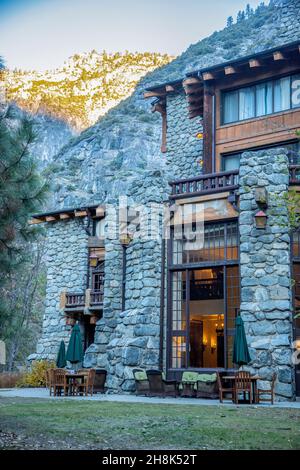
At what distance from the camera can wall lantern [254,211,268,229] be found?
1403 cm

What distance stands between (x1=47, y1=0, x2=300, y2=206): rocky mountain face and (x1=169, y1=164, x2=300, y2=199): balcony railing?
93.2 ft

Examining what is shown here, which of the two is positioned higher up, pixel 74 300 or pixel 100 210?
pixel 100 210

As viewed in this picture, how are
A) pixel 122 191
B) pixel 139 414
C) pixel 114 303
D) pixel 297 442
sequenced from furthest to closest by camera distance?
pixel 122 191 < pixel 114 303 < pixel 139 414 < pixel 297 442

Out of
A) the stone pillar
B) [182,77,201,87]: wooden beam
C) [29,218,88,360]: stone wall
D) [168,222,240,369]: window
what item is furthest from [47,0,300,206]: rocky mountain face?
the stone pillar

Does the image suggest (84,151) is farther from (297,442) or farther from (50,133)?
(297,442)

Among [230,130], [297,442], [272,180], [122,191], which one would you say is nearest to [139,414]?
[297,442]

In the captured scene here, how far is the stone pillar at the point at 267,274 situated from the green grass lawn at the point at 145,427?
8.57 ft

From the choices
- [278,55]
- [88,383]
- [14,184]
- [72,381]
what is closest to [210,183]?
[278,55]

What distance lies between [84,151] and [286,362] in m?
46.1

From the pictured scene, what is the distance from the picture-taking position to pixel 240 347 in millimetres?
13047

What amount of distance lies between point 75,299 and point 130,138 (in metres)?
33.9

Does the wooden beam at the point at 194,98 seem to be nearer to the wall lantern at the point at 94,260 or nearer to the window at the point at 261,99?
the window at the point at 261,99

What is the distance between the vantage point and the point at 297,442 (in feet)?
21.6

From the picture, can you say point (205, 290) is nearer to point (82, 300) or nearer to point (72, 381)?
point (72, 381)
